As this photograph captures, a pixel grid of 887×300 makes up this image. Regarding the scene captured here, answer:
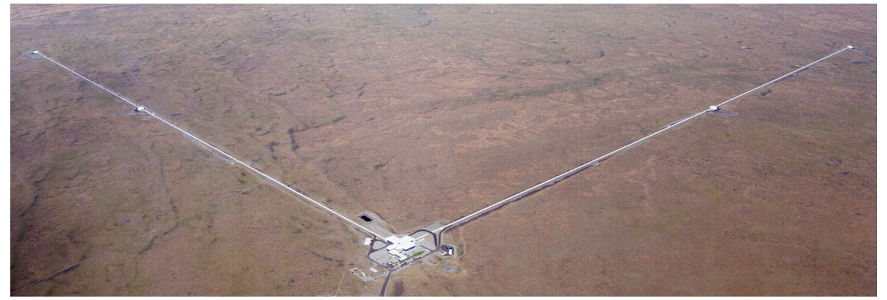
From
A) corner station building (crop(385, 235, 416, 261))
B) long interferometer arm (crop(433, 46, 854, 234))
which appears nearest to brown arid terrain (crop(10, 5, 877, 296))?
long interferometer arm (crop(433, 46, 854, 234))

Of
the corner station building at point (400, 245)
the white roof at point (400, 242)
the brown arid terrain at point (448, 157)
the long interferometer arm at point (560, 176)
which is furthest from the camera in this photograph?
the long interferometer arm at point (560, 176)

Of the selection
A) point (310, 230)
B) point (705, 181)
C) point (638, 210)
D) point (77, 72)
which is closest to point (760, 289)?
point (638, 210)

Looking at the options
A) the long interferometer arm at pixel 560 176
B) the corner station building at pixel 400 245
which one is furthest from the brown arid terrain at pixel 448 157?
the corner station building at pixel 400 245

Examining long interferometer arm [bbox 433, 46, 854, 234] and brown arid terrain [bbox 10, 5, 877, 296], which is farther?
long interferometer arm [bbox 433, 46, 854, 234]

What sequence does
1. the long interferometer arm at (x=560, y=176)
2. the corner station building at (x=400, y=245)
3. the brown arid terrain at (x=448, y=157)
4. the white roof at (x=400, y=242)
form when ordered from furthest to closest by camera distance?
the long interferometer arm at (x=560, y=176) < the white roof at (x=400, y=242) < the corner station building at (x=400, y=245) < the brown arid terrain at (x=448, y=157)

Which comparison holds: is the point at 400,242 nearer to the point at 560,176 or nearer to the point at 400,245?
the point at 400,245

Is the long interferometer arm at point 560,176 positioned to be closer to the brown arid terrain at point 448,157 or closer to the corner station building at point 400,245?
the brown arid terrain at point 448,157

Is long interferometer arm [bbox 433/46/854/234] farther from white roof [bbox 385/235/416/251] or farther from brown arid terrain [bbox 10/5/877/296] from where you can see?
white roof [bbox 385/235/416/251]

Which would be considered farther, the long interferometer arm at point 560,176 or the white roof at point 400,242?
the long interferometer arm at point 560,176

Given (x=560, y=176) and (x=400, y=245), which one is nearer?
(x=400, y=245)

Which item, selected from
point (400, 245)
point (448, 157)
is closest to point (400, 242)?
point (400, 245)
